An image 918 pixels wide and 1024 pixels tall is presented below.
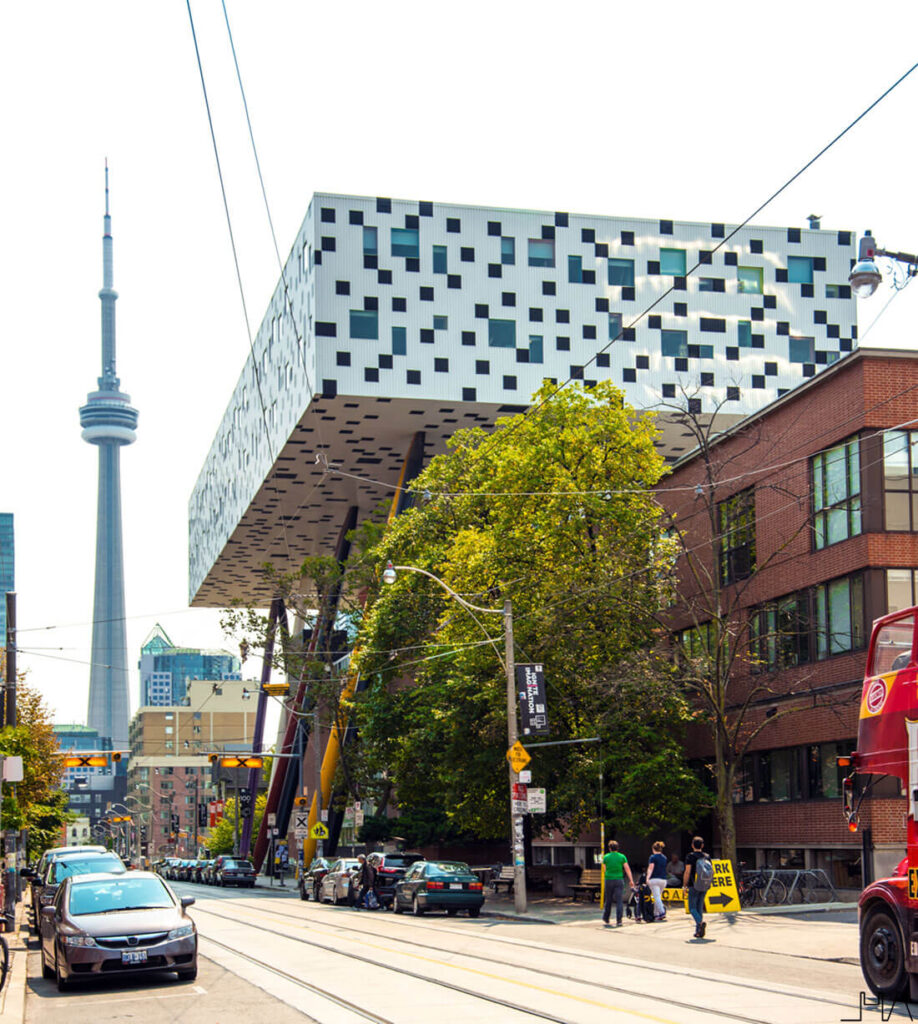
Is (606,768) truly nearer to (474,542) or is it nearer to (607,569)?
(607,569)

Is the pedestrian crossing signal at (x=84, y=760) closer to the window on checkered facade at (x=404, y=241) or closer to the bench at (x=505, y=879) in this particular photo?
the bench at (x=505, y=879)

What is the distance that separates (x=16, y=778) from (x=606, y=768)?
55.4 feet

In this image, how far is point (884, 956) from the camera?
1455 cm

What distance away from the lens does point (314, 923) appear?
105 feet

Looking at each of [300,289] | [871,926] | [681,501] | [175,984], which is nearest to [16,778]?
[175,984]

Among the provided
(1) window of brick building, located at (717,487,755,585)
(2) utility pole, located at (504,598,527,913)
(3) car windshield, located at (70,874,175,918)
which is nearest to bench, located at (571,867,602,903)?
(2) utility pole, located at (504,598,527,913)

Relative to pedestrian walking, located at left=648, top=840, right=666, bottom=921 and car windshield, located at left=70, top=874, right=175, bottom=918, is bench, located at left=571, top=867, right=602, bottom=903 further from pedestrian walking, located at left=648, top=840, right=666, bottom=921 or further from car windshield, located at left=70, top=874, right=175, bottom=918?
car windshield, located at left=70, top=874, right=175, bottom=918

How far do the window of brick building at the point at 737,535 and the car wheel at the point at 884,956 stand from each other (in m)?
24.9

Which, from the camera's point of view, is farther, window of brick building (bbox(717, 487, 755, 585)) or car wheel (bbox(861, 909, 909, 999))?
window of brick building (bbox(717, 487, 755, 585))

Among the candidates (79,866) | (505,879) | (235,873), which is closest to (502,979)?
(79,866)

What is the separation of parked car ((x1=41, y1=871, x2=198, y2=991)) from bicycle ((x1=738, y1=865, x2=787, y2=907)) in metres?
17.4

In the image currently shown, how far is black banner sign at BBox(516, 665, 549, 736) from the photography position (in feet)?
114

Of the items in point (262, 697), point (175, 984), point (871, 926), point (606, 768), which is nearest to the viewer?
point (871, 926)

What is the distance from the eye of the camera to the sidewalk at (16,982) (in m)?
15.1
